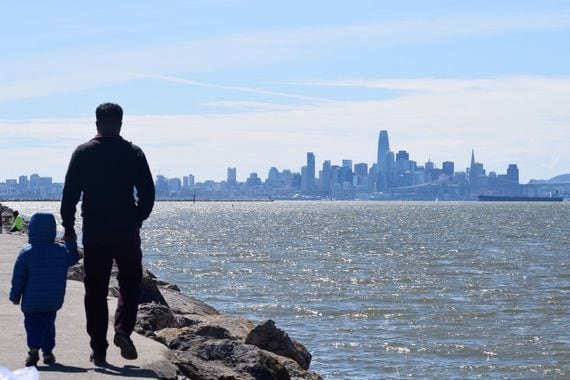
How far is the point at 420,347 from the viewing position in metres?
16.6

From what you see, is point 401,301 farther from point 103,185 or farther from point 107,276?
point 103,185

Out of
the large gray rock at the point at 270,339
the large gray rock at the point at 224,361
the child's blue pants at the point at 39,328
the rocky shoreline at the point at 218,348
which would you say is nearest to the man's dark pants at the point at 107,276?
A: the child's blue pants at the point at 39,328

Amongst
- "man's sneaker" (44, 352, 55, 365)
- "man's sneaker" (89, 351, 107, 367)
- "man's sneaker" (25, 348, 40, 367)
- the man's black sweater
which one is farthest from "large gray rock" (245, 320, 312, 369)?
the man's black sweater

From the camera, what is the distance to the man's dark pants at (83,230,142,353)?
271 inches

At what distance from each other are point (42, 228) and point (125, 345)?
3.24ft

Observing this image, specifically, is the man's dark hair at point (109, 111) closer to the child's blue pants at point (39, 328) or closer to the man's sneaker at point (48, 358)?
the child's blue pants at point (39, 328)

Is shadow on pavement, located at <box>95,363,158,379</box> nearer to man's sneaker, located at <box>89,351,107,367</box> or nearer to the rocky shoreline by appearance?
man's sneaker, located at <box>89,351,107,367</box>

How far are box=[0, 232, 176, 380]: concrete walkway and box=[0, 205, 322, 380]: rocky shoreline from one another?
13 centimetres

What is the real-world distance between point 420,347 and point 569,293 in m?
10.4

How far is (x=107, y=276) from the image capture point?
23.0ft

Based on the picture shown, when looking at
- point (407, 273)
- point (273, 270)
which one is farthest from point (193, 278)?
point (407, 273)

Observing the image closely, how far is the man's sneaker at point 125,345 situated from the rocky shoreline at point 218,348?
20 cm

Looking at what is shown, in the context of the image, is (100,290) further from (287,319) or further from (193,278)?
(193,278)

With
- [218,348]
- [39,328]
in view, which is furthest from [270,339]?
[39,328]
